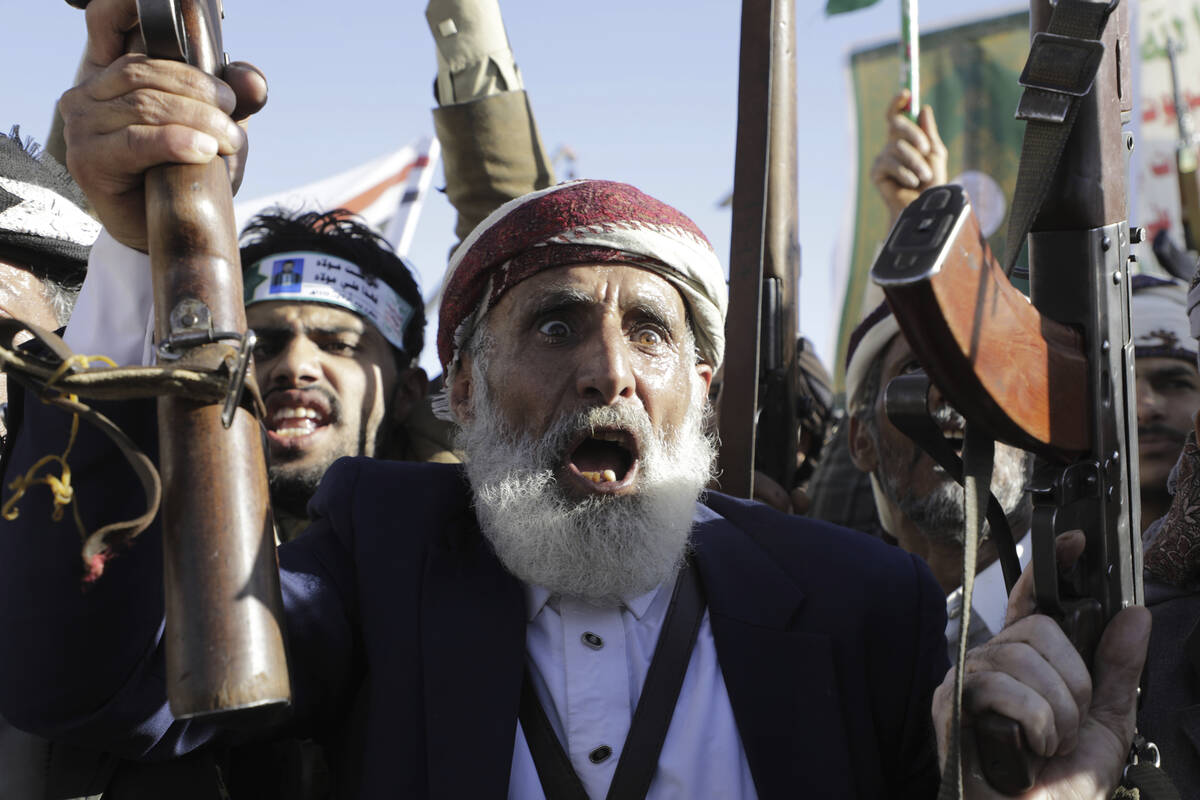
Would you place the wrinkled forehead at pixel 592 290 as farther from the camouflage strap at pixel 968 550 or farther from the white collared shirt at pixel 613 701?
the camouflage strap at pixel 968 550

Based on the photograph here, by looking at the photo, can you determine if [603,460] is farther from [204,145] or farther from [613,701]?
[204,145]

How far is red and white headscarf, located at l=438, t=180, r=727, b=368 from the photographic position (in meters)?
2.80

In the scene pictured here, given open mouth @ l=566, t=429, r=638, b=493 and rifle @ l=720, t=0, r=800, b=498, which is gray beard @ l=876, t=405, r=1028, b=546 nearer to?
rifle @ l=720, t=0, r=800, b=498

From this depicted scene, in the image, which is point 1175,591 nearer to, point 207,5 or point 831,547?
point 831,547

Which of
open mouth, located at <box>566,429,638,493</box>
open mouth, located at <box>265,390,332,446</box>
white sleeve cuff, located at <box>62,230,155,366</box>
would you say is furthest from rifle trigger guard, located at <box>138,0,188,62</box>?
open mouth, located at <box>265,390,332,446</box>

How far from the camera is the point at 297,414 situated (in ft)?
13.8

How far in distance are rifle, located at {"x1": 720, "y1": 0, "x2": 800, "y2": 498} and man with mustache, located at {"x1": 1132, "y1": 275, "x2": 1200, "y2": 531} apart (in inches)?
48.6

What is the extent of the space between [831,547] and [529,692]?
2.56 ft

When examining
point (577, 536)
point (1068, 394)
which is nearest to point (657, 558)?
point (577, 536)

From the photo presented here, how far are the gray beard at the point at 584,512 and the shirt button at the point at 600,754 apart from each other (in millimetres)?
366

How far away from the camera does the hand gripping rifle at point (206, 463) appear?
1.62 meters

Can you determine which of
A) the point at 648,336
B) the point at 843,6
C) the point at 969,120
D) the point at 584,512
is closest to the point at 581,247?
the point at 648,336

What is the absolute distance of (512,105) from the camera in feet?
15.1

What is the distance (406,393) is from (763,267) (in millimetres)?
1526
